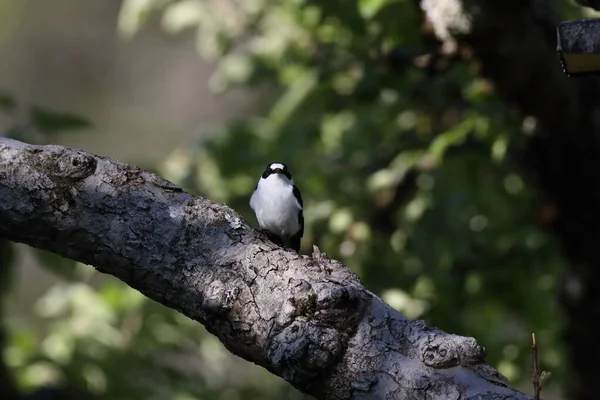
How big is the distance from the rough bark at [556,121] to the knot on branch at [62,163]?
63.1 inches

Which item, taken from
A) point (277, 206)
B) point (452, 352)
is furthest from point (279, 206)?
point (452, 352)

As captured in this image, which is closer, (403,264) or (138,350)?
(403,264)

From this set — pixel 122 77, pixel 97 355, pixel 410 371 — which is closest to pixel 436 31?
pixel 410 371

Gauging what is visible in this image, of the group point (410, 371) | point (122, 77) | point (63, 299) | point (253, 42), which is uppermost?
point (122, 77)

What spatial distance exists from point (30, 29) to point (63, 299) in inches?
373

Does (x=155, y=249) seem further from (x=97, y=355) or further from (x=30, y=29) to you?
(x=30, y=29)

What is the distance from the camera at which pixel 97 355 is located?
16.9 feet

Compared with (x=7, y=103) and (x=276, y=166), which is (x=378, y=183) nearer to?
(x=276, y=166)

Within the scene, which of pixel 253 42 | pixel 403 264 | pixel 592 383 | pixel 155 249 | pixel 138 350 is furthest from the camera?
pixel 138 350

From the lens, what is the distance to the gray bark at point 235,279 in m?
2.06

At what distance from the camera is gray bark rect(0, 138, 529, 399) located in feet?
6.75

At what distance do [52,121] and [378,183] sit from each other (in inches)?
61.3

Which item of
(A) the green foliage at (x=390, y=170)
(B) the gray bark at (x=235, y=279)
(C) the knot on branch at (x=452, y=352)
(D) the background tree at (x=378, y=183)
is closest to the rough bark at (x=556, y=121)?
(D) the background tree at (x=378, y=183)

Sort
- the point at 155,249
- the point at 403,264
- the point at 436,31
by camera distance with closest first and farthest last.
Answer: the point at 155,249 < the point at 436,31 < the point at 403,264
